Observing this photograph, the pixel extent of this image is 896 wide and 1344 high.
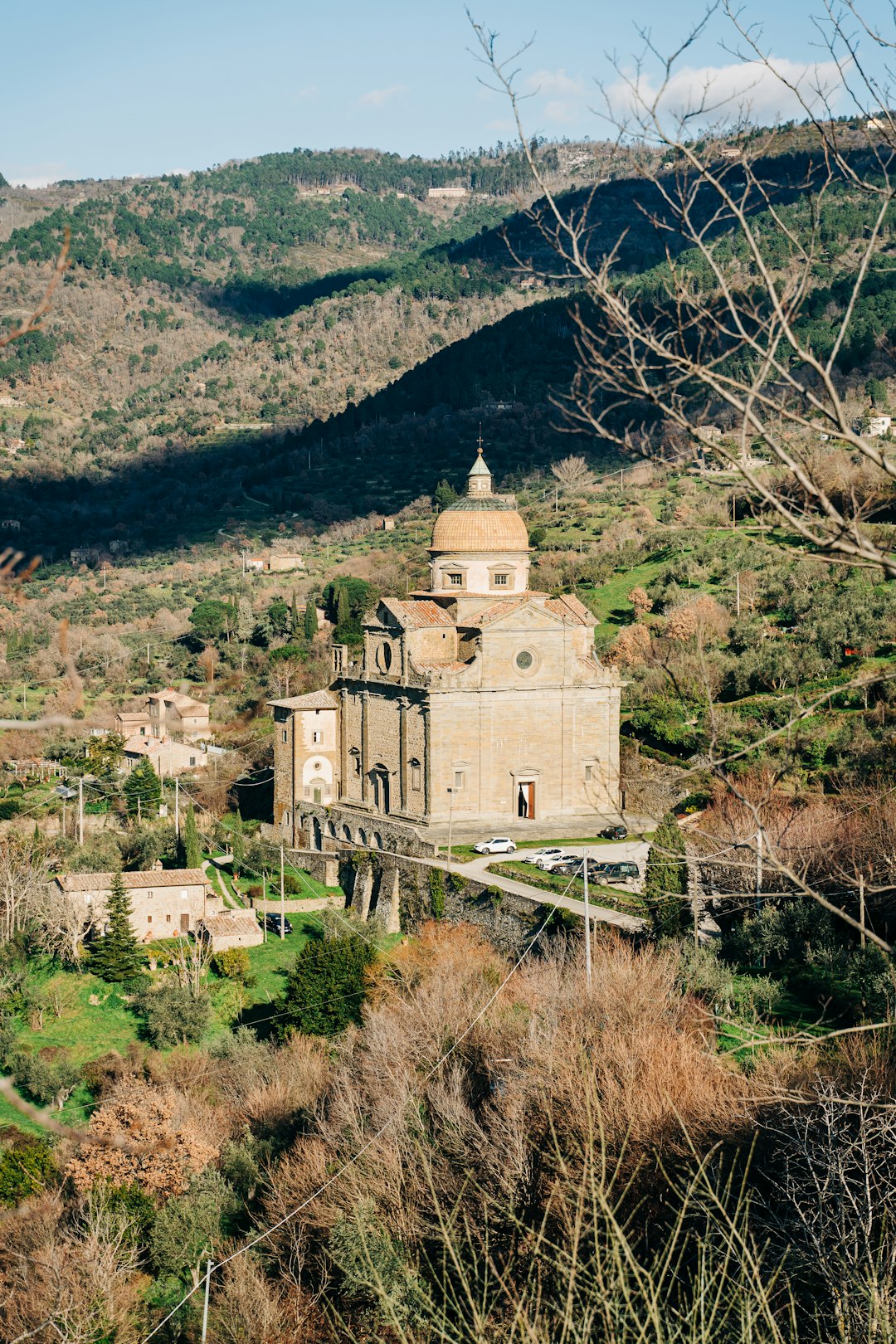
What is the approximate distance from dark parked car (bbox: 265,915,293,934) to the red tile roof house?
1.33 m

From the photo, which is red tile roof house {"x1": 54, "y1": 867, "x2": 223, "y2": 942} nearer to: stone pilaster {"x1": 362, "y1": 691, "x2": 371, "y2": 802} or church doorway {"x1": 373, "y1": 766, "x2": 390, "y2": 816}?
church doorway {"x1": 373, "y1": 766, "x2": 390, "y2": 816}

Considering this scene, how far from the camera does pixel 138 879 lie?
3931 cm

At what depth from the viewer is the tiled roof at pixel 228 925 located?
36.9m

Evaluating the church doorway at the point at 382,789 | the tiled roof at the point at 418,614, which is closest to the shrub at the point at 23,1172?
the church doorway at the point at 382,789

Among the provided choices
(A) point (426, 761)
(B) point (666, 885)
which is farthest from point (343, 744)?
(B) point (666, 885)

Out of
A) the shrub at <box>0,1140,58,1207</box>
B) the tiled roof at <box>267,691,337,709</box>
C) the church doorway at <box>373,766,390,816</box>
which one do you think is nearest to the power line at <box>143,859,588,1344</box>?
the shrub at <box>0,1140,58,1207</box>

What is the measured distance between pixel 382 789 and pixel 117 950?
9.62 m

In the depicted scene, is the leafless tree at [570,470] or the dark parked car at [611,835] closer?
the dark parked car at [611,835]

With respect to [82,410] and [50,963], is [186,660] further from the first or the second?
[82,410]

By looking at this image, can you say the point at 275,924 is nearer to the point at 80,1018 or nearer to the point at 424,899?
the point at 424,899

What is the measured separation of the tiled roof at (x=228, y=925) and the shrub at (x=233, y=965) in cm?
107

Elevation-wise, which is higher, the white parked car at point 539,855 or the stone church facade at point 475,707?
the stone church facade at point 475,707

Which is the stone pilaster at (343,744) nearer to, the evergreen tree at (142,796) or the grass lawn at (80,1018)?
the evergreen tree at (142,796)

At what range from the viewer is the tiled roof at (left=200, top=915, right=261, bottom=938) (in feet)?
121
